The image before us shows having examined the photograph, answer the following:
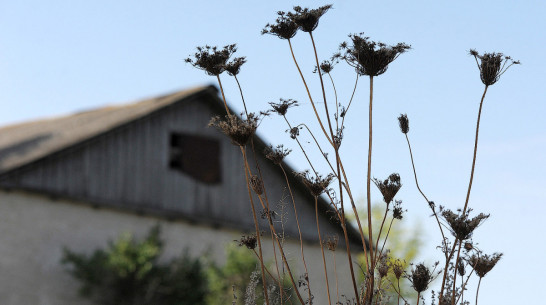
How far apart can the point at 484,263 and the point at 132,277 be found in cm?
1421

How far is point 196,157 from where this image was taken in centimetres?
1962

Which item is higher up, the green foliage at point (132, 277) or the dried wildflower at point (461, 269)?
the green foliage at point (132, 277)

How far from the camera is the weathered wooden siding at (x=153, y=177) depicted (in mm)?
17422

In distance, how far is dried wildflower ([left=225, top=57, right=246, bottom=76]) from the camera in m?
3.72

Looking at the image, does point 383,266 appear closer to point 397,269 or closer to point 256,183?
point 397,269

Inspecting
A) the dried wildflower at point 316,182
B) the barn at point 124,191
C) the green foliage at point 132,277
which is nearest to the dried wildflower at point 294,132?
the dried wildflower at point 316,182

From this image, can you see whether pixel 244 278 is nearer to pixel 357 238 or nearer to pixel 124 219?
pixel 124 219

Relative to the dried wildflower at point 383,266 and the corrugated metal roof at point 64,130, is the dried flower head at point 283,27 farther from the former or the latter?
the corrugated metal roof at point 64,130

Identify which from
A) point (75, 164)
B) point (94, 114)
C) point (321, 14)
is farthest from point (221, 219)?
point (321, 14)

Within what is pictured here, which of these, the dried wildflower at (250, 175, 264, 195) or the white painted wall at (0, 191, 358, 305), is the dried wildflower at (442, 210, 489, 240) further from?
the white painted wall at (0, 191, 358, 305)

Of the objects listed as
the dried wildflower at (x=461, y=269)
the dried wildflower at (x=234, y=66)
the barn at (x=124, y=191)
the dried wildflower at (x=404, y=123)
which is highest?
the barn at (x=124, y=191)

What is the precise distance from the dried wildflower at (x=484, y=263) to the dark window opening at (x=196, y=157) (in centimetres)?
1608

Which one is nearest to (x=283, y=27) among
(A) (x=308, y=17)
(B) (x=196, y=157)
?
(A) (x=308, y=17)

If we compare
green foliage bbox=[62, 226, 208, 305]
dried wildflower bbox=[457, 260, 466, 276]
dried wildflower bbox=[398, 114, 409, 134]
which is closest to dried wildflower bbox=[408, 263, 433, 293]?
dried wildflower bbox=[457, 260, 466, 276]
